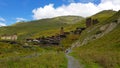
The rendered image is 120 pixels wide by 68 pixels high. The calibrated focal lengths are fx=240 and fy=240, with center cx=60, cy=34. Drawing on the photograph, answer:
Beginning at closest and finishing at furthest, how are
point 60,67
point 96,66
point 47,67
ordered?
point 47,67
point 60,67
point 96,66

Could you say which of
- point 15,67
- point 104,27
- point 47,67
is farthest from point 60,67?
point 104,27

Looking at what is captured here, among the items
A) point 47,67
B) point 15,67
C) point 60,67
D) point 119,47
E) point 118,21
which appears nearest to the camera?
point 15,67

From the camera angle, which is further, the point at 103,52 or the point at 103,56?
the point at 103,52

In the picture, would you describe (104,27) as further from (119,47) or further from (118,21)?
(119,47)

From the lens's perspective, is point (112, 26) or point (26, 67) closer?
point (26, 67)

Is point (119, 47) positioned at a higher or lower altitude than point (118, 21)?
lower

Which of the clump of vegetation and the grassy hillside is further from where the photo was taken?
the grassy hillside

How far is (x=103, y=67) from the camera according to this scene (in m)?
30.5

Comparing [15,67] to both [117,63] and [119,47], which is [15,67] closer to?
[117,63]

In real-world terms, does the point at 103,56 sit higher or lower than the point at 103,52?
higher

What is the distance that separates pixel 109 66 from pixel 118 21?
8469cm

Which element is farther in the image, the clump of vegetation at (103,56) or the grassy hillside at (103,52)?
the grassy hillside at (103,52)

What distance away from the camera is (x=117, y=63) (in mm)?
32688

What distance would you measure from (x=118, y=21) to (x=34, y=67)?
89.8 m
